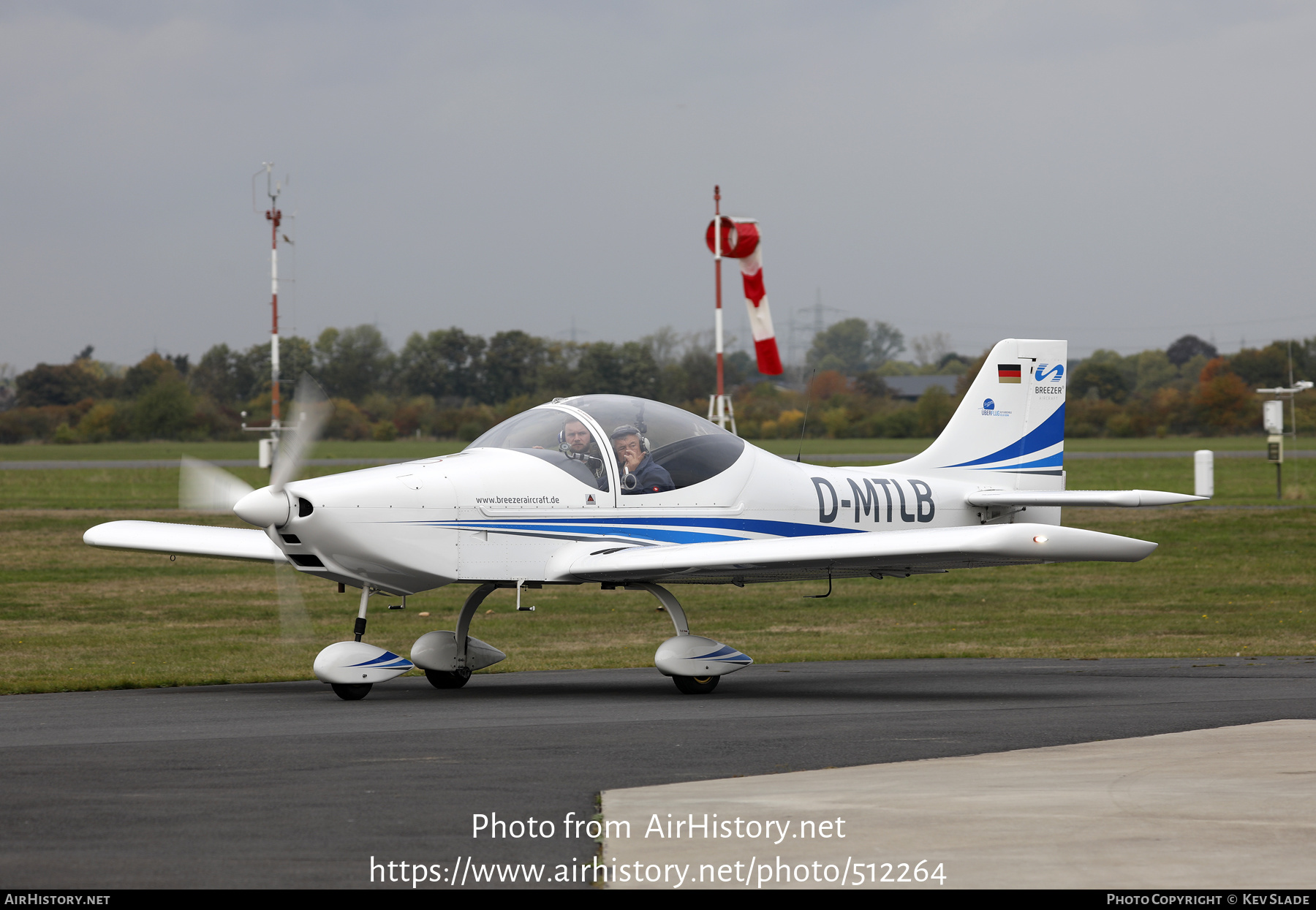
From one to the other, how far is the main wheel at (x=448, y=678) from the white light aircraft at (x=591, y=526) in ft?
0.05

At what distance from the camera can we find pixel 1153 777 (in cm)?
780

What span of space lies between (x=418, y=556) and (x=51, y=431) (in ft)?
255

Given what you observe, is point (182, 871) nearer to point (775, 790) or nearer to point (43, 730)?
point (775, 790)

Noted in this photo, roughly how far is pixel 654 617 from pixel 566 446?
869cm

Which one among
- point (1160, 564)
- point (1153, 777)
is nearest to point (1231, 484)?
point (1160, 564)

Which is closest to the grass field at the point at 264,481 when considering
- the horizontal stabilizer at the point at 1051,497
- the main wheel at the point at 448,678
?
the horizontal stabilizer at the point at 1051,497

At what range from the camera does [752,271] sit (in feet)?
72.4

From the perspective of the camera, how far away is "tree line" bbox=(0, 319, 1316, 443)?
71.8m

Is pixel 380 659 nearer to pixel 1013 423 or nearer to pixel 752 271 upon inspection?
pixel 1013 423

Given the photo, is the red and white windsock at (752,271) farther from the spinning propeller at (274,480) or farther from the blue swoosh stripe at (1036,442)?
the spinning propeller at (274,480)

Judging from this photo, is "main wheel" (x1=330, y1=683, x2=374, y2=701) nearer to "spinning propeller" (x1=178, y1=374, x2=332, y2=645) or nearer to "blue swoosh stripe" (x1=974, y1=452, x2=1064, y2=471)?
"spinning propeller" (x1=178, y1=374, x2=332, y2=645)

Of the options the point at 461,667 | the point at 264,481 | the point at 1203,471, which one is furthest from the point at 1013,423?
the point at 264,481

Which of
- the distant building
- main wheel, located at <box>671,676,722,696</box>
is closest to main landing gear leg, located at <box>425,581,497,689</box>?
main wheel, located at <box>671,676,722,696</box>

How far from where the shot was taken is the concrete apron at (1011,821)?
225 inches
